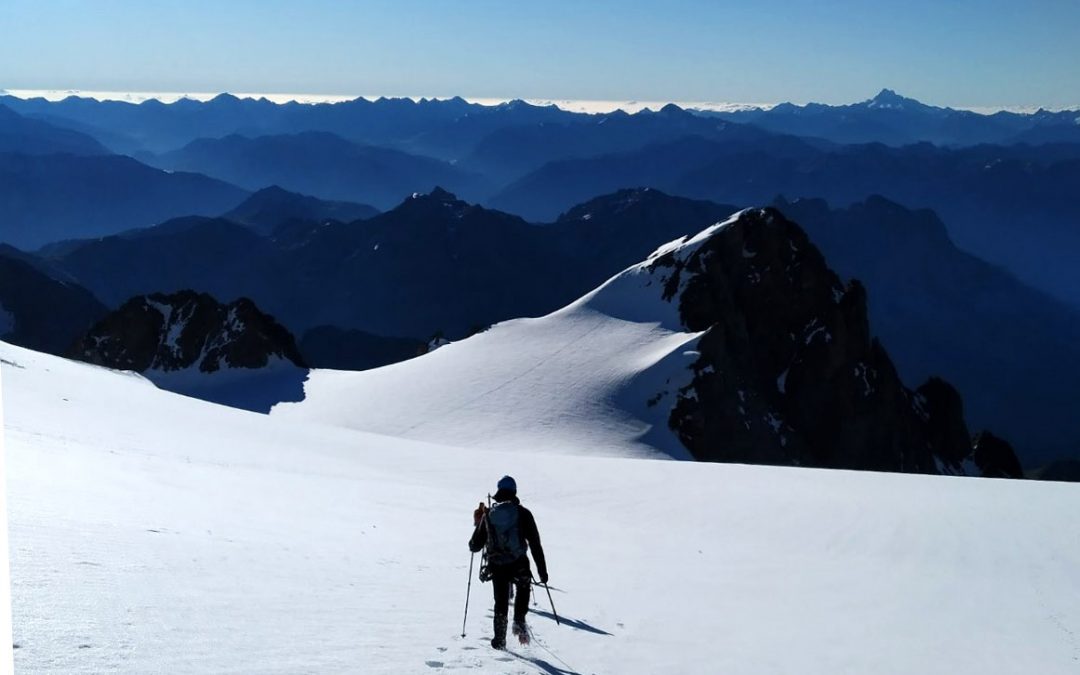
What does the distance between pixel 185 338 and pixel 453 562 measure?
3068 inches

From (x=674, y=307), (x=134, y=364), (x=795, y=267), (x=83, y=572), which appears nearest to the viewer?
(x=83, y=572)

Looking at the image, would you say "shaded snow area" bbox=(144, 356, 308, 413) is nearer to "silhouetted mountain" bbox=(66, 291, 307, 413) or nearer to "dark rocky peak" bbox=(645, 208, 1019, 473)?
"silhouetted mountain" bbox=(66, 291, 307, 413)

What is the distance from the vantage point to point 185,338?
8275 cm

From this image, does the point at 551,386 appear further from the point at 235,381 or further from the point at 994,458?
the point at 994,458

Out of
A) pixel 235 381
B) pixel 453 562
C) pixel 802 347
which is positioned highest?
pixel 235 381

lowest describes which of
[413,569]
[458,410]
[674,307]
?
[413,569]

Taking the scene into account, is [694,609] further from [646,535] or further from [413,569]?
[646,535]

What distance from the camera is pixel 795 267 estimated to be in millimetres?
73000

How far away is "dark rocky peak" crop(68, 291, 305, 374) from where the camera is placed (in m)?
80.1

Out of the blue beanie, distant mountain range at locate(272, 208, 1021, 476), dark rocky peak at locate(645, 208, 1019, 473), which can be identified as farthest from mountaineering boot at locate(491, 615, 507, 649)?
dark rocky peak at locate(645, 208, 1019, 473)

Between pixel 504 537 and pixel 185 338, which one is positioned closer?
pixel 504 537

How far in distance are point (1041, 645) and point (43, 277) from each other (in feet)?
660

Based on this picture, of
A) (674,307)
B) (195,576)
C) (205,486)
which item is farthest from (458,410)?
(195,576)

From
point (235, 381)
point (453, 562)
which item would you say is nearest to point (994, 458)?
point (235, 381)
